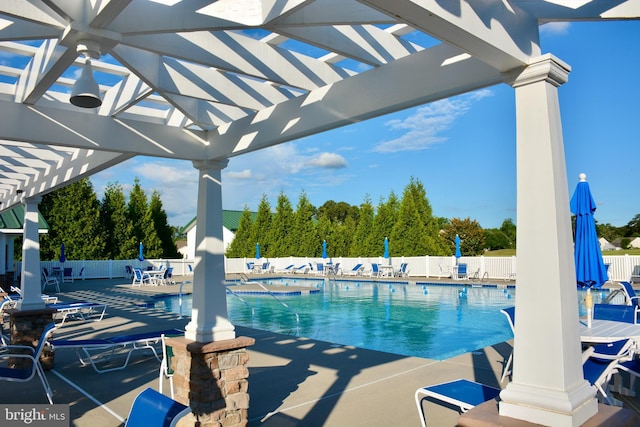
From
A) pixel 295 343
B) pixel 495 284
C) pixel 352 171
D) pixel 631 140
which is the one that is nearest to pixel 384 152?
pixel 352 171

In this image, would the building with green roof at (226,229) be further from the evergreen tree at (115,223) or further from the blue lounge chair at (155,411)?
the blue lounge chair at (155,411)

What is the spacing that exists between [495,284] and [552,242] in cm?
1612

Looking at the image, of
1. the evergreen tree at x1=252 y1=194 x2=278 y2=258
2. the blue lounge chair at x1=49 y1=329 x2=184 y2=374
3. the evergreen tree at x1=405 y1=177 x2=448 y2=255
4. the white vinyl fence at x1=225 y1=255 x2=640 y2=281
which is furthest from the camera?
the evergreen tree at x1=252 y1=194 x2=278 y2=258

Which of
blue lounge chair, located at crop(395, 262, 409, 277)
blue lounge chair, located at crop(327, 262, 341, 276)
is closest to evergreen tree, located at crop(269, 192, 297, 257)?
blue lounge chair, located at crop(327, 262, 341, 276)

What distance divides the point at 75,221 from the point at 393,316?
20.7m

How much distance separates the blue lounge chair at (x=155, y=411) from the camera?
245 cm

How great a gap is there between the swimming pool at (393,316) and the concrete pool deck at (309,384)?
1.25 metres

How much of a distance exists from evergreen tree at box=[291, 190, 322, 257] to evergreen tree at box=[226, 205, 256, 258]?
3.02 metres

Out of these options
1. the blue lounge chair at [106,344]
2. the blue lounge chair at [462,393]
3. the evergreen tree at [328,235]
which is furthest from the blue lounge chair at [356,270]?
the blue lounge chair at [462,393]

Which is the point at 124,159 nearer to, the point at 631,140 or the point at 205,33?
the point at 205,33

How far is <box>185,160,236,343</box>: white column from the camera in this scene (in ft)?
14.0

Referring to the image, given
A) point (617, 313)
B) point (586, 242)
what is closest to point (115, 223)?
point (586, 242)

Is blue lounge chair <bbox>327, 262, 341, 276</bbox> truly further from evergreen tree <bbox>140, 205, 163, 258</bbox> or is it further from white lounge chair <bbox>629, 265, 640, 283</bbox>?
white lounge chair <bbox>629, 265, 640, 283</bbox>

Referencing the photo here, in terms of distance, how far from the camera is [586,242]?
21.8 feet
